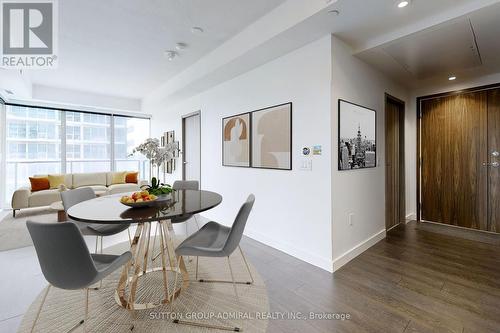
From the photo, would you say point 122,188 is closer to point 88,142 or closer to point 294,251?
point 88,142

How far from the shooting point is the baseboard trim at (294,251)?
2403mm

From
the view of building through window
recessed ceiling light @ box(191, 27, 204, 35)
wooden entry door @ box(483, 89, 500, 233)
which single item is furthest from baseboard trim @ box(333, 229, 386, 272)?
the view of building through window

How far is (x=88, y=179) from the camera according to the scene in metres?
5.63

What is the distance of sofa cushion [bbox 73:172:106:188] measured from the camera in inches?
216

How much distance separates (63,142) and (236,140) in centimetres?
515

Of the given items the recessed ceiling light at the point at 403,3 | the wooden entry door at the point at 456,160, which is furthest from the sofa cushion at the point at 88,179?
the wooden entry door at the point at 456,160

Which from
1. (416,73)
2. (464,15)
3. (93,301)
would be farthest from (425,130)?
(93,301)

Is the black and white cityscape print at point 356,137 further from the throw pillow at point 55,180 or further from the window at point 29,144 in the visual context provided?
the window at point 29,144

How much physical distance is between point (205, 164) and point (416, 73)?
12.1 feet

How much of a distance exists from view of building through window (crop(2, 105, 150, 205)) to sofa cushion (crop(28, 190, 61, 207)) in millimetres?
1325

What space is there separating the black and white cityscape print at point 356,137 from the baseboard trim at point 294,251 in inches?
40.0

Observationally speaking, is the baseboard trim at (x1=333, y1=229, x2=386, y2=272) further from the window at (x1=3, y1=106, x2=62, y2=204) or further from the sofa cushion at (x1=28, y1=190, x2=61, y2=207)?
the window at (x1=3, y1=106, x2=62, y2=204)

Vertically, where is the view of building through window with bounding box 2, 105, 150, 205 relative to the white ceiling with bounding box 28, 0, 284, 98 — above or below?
below

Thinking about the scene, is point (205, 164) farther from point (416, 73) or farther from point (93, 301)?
point (416, 73)
